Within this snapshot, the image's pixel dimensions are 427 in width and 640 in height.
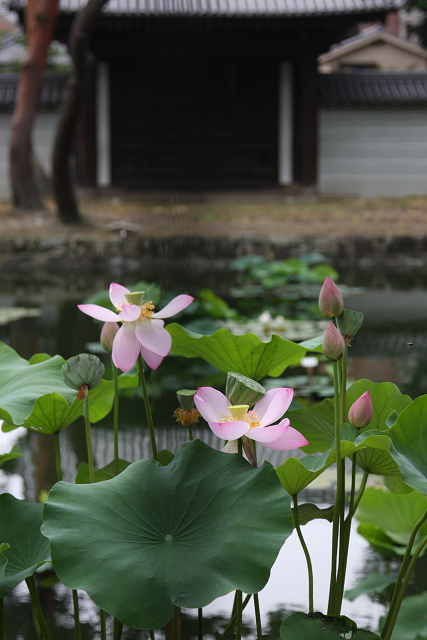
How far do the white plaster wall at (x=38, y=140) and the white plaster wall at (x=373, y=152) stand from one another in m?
2.95

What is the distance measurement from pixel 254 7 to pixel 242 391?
19.7 ft

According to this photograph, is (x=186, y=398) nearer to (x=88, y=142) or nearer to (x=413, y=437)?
(x=413, y=437)

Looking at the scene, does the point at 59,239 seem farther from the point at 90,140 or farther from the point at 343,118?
the point at 343,118

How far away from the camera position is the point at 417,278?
430 centimetres

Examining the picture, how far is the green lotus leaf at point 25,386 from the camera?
469 mm

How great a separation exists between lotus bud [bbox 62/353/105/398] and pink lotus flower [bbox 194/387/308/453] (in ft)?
0.24

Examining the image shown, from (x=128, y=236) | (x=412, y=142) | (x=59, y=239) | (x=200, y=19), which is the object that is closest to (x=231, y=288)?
(x=128, y=236)

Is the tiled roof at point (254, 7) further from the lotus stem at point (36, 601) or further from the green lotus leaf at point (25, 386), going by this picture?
the lotus stem at point (36, 601)

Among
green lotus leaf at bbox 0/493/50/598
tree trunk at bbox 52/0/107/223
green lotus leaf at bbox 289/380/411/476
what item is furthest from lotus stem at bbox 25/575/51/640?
tree trunk at bbox 52/0/107/223

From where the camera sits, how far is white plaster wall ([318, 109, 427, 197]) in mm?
6953

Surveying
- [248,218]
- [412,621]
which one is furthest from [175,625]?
[248,218]

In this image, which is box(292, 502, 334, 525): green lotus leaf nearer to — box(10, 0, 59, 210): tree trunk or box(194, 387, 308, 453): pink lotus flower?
box(194, 387, 308, 453): pink lotus flower

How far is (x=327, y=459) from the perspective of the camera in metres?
0.41

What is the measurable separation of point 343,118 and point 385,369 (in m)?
5.45
